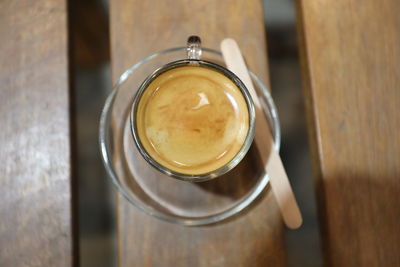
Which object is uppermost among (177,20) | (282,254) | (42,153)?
(177,20)

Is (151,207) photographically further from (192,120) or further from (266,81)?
(266,81)

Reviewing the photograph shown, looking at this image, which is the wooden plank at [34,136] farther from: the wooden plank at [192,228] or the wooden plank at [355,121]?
the wooden plank at [355,121]

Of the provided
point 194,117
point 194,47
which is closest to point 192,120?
point 194,117

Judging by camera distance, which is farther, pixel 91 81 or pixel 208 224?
pixel 91 81

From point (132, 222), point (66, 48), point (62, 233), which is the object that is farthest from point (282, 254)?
point (66, 48)

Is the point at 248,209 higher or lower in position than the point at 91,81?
lower

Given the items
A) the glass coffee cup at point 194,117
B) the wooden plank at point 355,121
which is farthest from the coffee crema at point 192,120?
the wooden plank at point 355,121

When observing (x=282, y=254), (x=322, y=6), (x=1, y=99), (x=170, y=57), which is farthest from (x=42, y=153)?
(x=322, y=6)

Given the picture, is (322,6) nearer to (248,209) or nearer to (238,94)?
(238,94)
